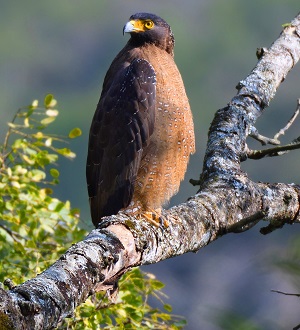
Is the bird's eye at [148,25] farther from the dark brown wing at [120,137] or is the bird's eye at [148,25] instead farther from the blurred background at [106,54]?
the blurred background at [106,54]

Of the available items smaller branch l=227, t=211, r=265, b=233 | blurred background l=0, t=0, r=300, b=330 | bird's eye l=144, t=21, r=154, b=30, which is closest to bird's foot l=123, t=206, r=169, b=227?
smaller branch l=227, t=211, r=265, b=233

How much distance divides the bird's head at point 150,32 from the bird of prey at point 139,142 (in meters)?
0.36

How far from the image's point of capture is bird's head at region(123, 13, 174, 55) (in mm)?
5844

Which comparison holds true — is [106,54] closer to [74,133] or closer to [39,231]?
[74,133]

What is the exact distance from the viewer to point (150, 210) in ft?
16.5

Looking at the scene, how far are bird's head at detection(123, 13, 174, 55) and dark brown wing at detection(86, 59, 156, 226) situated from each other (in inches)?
15.4

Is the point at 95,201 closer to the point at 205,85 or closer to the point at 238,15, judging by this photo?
the point at 205,85

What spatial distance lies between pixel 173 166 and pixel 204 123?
49537 mm

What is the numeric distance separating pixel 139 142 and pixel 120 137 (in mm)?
147

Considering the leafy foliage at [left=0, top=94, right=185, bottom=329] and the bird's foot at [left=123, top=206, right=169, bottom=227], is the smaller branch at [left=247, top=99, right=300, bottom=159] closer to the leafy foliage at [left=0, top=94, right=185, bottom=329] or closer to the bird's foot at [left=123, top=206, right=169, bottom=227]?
the bird's foot at [left=123, top=206, right=169, bottom=227]

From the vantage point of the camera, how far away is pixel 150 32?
5.88 meters

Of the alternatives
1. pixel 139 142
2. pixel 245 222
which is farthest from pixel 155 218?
pixel 139 142

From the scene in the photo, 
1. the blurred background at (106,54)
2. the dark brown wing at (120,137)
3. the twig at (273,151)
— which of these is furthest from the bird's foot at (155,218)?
the blurred background at (106,54)

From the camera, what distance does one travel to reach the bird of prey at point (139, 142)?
5.25 metres
